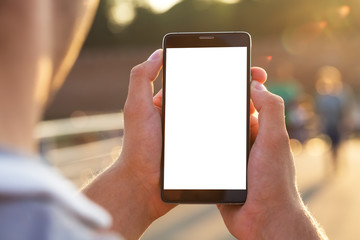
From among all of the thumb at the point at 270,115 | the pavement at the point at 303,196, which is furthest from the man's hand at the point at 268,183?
the pavement at the point at 303,196

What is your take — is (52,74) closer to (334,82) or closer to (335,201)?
(335,201)

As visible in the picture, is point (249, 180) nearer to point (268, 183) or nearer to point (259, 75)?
point (268, 183)

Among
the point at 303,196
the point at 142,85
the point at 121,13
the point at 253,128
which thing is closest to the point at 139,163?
the point at 142,85

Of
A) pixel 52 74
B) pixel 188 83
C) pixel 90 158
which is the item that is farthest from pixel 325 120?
pixel 52 74

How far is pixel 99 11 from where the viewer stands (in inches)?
2224

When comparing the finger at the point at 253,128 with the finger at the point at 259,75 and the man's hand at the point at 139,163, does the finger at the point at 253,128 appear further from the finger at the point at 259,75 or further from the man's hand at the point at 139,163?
the man's hand at the point at 139,163

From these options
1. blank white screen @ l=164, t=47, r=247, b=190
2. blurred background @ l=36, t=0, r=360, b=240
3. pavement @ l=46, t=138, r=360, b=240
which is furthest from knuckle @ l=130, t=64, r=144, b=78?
blurred background @ l=36, t=0, r=360, b=240

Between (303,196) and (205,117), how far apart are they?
8.68 metres

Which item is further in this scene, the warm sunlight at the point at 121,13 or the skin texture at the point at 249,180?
the warm sunlight at the point at 121,13

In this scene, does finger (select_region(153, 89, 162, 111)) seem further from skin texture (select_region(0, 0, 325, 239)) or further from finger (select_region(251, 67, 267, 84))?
finger (select_region(251, 67, 267, 84))

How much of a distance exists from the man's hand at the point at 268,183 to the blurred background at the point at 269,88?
5.99 meters

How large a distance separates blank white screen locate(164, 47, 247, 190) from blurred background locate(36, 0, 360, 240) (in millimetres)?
5774

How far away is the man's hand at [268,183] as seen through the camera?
1576mm

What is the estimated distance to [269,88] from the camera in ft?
43.5
